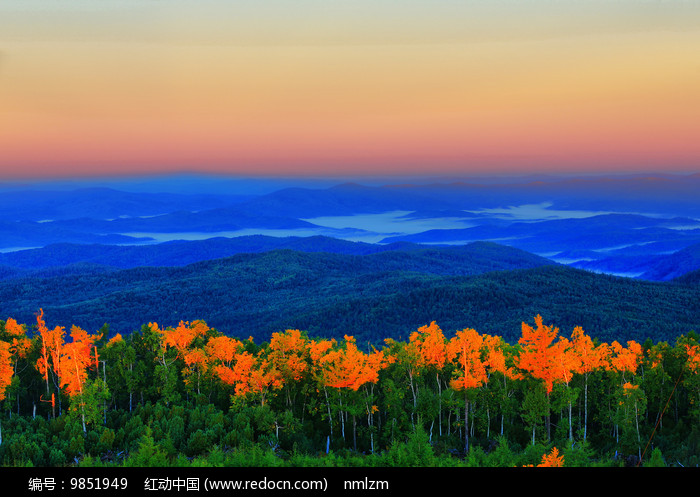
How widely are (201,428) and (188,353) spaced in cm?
→ 1555

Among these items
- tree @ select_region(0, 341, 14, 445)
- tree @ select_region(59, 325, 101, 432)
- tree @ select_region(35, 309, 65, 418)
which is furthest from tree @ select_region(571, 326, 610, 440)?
tree @ select_region(0, 341, 14, 445)

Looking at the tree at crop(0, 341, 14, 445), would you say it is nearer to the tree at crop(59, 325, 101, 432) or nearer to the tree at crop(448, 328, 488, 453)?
the tree at crop(59, 325, 101, 432)

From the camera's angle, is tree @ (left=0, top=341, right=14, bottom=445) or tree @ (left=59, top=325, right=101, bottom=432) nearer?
tree @ (left=59, top=325, right=101, bottom=432)

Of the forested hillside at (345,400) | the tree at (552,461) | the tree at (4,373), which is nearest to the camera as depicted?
the tree at (552,461)

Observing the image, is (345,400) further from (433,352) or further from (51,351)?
(51,351)

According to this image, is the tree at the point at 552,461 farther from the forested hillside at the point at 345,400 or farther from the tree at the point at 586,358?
the tree at the point at 586,358

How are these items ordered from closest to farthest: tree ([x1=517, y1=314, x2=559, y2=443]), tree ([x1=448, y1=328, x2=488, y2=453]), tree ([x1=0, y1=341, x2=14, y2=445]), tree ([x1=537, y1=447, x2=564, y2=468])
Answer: tree ([x1=537, y1=447, x2=564, y2=468])
tree ([x1=517, y1=314, x2=559, y2=443])
tree ([x1=0, y1=341, x2=14, y2=445])
tree ([x1=448, y1=328, x2=488, y2=453])

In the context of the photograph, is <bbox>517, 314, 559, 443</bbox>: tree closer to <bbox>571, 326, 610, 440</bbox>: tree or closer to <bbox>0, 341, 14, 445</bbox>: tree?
<bbox>571, 326, 610, 440</bbox>: tree

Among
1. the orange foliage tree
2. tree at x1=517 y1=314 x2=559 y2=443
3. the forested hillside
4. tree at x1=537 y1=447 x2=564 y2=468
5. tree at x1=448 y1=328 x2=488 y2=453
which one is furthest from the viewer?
the orange foliage tree

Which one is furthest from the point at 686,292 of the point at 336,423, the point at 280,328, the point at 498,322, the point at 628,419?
the point at 336,423

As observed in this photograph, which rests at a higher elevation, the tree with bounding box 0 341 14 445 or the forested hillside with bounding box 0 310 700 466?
the tree with bounding box 0 341 14 445

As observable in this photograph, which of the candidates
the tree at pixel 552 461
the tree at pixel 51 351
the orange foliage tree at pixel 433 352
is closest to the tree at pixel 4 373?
the tree at pixel 51 351

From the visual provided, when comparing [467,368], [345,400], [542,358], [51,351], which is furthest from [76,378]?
[542,358]

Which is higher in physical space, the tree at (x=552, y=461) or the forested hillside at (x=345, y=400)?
the tree at (x=552, y=461)
